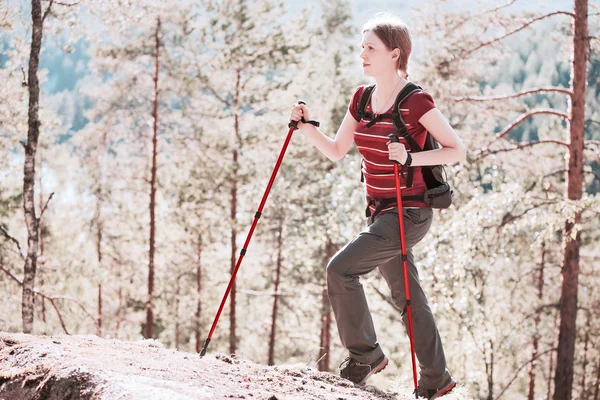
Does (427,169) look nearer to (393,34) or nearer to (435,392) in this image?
(393,34)

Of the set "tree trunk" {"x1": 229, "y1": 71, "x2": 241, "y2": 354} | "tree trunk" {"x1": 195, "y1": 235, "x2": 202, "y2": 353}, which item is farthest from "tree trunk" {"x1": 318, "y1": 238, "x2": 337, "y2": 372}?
"tree trunk" {"x1": 195, "y1": 235, "x2": 202, "y2": 353}

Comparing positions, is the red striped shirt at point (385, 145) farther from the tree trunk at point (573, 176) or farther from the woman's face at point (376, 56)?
the tree trunk at point (573, 176)

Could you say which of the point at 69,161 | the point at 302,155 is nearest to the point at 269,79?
the point at 302,155

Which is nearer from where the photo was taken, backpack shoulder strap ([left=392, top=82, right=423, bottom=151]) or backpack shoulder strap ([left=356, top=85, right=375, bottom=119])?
backpack shoulder strap ([left=392, top=82, right=423, bottom=151])

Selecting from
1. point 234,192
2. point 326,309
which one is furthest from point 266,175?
point 326,309

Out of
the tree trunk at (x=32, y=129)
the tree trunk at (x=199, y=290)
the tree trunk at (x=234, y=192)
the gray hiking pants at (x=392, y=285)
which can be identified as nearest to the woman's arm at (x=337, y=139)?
the gray hiking pants at (x=392, y=285)

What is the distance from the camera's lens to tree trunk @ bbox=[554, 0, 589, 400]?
9094 millimetres

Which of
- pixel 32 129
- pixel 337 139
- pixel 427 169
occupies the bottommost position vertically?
pixel 427 169

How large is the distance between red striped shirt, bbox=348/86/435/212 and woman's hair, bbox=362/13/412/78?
0.32 metres

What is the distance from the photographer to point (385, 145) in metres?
3.70

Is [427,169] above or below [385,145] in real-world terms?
below

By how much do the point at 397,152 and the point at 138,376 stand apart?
6.08ft

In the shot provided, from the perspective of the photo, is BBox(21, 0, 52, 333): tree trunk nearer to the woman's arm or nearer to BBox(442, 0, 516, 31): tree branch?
the woman's arm

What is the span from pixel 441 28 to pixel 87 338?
26.6ft
